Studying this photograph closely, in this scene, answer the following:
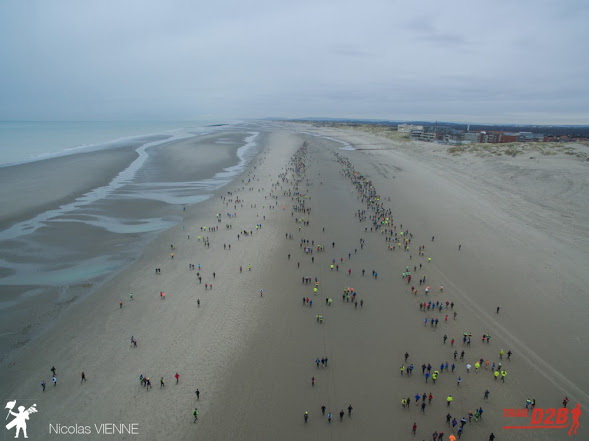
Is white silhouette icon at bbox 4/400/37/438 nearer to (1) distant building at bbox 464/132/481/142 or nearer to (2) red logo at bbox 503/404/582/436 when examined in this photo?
(2) red logo at bbox 503/404/582/436

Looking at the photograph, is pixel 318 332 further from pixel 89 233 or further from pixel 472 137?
pixel 472 137

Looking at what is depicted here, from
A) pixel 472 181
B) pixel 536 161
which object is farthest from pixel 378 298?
pixel 536 161

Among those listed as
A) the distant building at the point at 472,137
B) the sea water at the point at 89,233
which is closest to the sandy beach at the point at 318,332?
the sea water at the point at 89,233

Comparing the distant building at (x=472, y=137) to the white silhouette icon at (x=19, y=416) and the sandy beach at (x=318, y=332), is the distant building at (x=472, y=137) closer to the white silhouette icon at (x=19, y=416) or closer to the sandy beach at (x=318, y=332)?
the sandy beach at (x=318, y=332)

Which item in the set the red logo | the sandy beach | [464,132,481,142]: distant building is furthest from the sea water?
[464,132,481,142]: distant building

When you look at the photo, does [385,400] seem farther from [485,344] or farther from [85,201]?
[85,201]

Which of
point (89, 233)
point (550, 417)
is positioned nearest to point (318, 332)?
point (550, 417)
